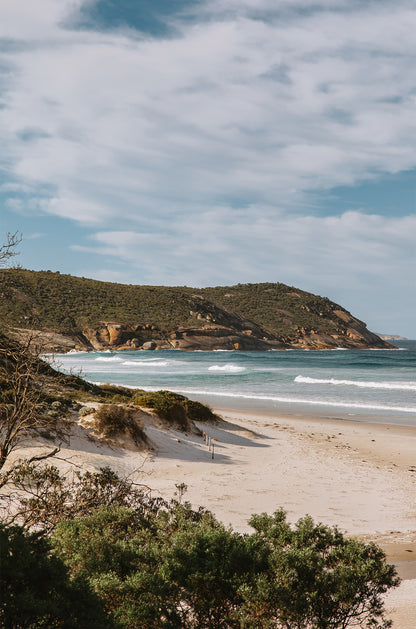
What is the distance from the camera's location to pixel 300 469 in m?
14.8

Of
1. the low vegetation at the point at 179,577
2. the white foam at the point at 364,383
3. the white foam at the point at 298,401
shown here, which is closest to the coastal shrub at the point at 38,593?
the low vegetation at the point at 179,577

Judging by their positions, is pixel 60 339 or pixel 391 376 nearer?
pixel 391 376

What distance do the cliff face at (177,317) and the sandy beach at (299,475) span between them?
60.7m

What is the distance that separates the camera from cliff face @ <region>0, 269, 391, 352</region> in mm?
93312

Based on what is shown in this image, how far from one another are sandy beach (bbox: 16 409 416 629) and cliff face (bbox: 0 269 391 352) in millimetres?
60669

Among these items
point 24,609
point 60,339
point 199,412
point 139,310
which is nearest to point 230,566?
point 24,609

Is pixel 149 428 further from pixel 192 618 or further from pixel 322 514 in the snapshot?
pixel 192 618

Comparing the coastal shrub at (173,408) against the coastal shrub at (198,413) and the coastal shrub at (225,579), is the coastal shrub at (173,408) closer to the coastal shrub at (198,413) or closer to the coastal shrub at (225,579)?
the coastal shrub at (198,413)

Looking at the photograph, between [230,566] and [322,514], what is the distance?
255 inches

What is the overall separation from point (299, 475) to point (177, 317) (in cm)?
9817

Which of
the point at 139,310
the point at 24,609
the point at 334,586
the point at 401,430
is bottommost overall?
the point at 401,430

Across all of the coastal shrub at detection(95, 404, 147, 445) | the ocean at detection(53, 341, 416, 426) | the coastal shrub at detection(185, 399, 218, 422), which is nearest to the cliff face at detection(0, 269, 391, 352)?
the ocean at detection(53, 341, 416, 426)

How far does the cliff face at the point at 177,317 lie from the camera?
93.3 metres

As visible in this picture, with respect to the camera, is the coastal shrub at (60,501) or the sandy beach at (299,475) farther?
the sandy beach at (299,475)
